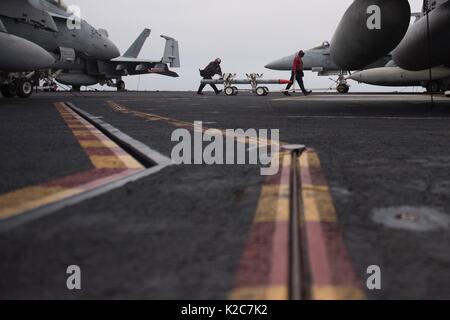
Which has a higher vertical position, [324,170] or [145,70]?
[145,70]

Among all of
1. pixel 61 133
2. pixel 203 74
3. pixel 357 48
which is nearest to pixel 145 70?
pixel 203 74

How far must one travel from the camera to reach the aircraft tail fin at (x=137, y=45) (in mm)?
37750

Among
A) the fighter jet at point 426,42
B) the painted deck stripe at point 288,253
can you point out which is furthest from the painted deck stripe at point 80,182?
the fighter jet at point 426,42

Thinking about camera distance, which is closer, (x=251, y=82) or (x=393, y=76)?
(x=393, y=76)

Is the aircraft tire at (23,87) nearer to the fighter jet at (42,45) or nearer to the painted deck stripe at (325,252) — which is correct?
the fighter jet at (42,45)

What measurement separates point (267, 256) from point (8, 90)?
13308 millimetres

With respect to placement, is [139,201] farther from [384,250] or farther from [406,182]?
[406,182]

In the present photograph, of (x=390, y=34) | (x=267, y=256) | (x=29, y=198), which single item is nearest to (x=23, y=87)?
(x=390, y=34)

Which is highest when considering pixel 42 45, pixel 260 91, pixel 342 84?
pixel 42 45

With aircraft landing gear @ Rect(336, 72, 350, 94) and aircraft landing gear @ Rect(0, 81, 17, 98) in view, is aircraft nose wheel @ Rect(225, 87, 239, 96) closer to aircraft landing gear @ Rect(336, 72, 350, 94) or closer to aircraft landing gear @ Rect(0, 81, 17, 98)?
aircraft landing gear @ Rect(336, 72, 350, 94)

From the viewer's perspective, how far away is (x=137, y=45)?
3803 centimetres

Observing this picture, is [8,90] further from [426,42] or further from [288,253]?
[288,253]

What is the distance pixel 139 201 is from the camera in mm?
1894

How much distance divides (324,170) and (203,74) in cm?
1930
